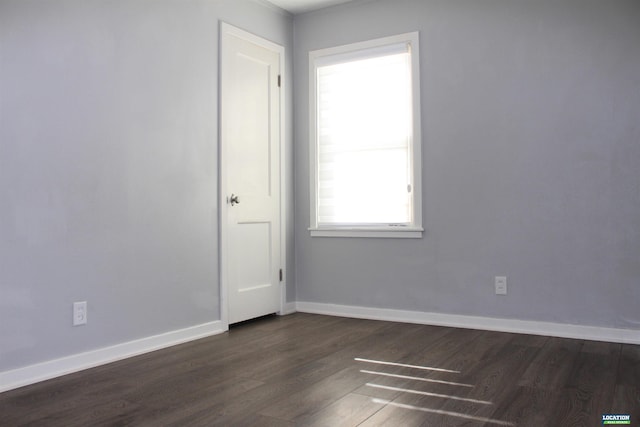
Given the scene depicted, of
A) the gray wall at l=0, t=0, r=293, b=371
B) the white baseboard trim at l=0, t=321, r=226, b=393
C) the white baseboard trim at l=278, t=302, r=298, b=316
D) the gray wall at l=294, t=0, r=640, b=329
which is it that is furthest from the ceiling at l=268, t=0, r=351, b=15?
the white baseboard trim at l=0, t=321, r=226, b=393

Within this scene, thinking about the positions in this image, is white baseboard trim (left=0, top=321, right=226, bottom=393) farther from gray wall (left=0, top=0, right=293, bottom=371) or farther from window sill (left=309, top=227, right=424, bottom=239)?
window sill (left=309, top=227, right=424, bottom=239)

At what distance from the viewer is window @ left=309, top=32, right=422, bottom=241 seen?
4.03m

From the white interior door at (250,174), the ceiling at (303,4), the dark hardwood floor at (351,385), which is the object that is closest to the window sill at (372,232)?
the white interior door at (250,174)

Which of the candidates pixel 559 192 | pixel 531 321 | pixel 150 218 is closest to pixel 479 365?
pixel 531 321

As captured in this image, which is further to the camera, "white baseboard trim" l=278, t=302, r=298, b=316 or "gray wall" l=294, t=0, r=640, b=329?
"white baseboard trim" l=278, t=302, r=298, b=316

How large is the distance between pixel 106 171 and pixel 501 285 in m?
2.64

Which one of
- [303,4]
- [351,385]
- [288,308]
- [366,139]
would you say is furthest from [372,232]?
[303,4]

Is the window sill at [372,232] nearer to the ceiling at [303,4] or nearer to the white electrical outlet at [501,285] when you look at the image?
the white electrical outlet at [501,285]

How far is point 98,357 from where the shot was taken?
113 inches

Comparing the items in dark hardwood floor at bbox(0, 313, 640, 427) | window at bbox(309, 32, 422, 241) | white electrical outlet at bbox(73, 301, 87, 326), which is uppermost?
window at bbox(309, 32, 422, 241)

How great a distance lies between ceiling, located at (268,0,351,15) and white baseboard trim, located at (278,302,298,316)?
8.04 ft

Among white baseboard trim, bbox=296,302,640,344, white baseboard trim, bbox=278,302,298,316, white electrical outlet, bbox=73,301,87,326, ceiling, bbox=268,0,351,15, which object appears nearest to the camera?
white electrical outlet, bbox=73,301,87,326

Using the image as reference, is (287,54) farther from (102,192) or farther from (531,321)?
(531,321)

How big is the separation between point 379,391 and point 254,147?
90.4 inches
